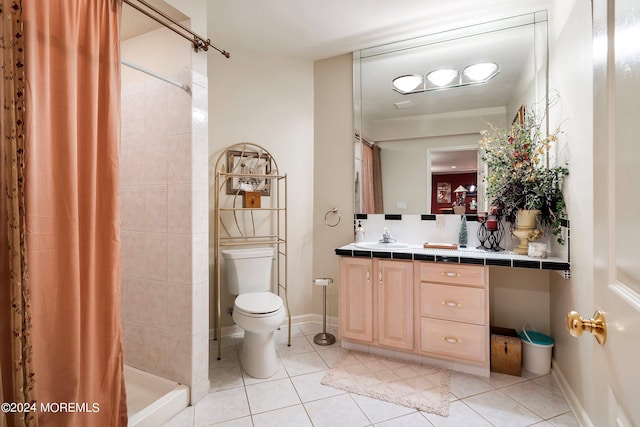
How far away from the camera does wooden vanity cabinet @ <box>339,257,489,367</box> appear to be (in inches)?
86.3

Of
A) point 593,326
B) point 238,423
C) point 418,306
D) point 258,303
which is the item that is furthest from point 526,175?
point 238,423

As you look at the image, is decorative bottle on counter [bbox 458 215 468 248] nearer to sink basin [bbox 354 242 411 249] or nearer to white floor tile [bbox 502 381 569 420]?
sink basin [bbox 354 242 411 249]

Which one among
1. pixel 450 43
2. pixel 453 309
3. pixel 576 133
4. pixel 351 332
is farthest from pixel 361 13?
pixel 351 332

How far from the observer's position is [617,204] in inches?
24.6

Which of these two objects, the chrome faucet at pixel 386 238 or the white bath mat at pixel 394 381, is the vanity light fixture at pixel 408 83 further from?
the white bath mat at pixel 394 381

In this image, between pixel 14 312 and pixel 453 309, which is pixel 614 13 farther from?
pixel 453 309

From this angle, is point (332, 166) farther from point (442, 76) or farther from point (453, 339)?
point (453, 339)

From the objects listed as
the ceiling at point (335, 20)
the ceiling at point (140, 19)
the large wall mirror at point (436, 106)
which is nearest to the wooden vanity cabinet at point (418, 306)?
the large wall mirror at point (436, 106)

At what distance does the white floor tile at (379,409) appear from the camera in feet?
5.96

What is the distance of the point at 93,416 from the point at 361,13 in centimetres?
298

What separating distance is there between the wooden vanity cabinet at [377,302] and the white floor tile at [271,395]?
679 mm

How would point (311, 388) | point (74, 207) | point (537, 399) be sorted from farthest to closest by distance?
1. point (311, 388)
2. point (537, 399)
3. point (74, 207)

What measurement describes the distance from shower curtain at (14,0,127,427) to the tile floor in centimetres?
67

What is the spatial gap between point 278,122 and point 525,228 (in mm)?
2334
